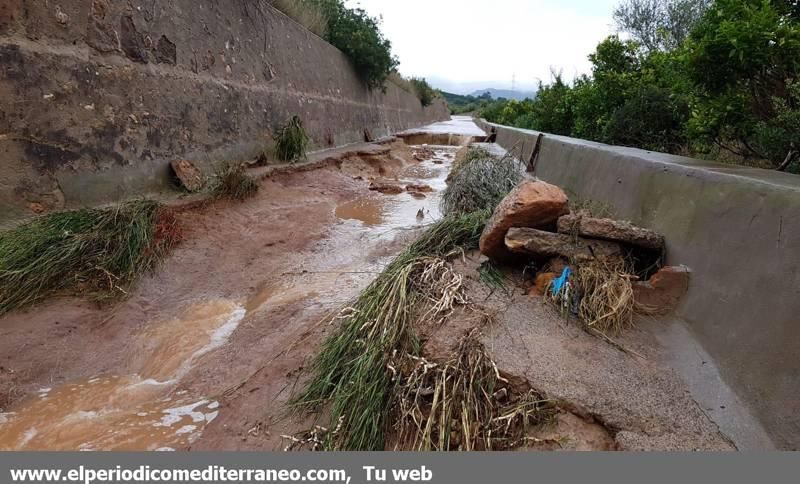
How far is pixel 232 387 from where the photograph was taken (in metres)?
2.27

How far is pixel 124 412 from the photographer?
214cm

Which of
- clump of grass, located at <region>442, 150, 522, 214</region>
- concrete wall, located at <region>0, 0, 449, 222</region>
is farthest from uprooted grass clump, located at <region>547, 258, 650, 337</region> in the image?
concrete wall, located at <region>0, 0, 449, 222</region>

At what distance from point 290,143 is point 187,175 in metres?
2.48

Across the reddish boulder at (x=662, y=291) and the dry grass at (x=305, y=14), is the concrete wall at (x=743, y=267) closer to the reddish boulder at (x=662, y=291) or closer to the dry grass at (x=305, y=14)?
the reddish boulder at (x=662, y=291)

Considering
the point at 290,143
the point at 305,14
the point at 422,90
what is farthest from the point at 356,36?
the point at 422,90

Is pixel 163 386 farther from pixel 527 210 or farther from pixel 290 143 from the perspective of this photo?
pixel 290 143

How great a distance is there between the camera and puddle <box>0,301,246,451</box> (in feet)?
6.36

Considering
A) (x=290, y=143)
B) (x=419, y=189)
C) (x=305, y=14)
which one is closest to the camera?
(x=290, y=143)

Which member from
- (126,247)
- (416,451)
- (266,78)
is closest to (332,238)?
(126,247)

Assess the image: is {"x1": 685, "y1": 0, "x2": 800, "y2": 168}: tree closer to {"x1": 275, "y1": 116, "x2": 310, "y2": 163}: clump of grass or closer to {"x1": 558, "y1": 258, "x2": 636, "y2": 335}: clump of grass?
{"x1": 558, "y1": 258, "x2": 636, "y2": 335}: clump of grass

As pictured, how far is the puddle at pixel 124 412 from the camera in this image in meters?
1.94

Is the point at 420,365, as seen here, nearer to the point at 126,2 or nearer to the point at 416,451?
the point at 416,451

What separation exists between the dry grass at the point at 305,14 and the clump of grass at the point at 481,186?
5.51m

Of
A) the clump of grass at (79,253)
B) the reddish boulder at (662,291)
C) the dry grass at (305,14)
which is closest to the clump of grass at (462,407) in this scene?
the reddish boulder at (662,291)
